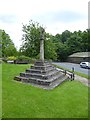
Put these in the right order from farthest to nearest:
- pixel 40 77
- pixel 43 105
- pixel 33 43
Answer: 1. pixel 33 43
2. pixel 40 77
3. pixel 43 105

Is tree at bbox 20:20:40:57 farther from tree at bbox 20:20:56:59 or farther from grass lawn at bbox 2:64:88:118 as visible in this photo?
grass lawn at bbox 2:64:88:118

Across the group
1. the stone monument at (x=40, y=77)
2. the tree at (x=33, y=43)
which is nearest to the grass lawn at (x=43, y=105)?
the stone monument at (x=40, y=77)

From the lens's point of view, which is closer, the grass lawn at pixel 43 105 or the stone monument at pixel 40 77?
the grass lawn at pixel 43 105

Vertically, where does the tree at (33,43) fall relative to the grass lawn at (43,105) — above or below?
above

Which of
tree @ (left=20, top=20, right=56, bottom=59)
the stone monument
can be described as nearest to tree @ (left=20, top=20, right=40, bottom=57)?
tree @ (left=20, top=20, right=56, bottom=59)

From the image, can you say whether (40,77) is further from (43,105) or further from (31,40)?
(31,40)

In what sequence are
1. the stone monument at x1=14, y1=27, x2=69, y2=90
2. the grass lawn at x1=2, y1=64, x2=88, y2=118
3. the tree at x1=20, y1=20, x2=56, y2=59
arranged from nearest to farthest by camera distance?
the grass lawn at x1=2, y1=64, x2=88, y2=118 → the stone monument at x1=14, y1=27, x2=69, y2=90 → the tree at x1=20, y1=20, x2=56, y2=59

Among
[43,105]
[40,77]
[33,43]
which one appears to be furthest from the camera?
[33,43]

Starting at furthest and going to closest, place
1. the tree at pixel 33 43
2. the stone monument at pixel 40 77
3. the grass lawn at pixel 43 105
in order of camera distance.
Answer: the tree at pixel 33 43 < the stone monument at pixel 40 77 < the grass lawn at pixel 43 105

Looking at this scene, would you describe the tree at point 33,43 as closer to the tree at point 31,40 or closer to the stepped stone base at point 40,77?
the tree at point 31,40

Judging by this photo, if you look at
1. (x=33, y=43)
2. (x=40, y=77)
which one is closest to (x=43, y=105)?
(x=40, y=77)

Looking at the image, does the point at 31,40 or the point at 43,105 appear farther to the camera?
the point at 31,40

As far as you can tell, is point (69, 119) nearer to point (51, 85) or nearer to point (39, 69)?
point (51, 85)

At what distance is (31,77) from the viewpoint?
16.3 meters
